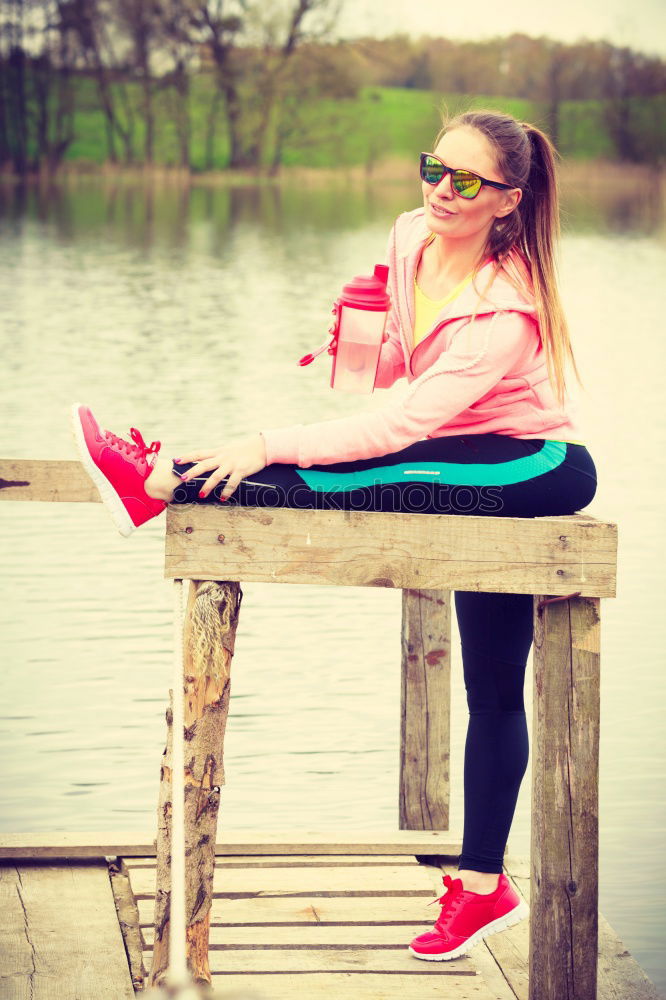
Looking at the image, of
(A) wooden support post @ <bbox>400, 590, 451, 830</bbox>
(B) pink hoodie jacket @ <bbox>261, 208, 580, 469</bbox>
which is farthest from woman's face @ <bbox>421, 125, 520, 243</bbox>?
(A) wooden support post @ <bbox>400, 590, 451, 830</bbox>

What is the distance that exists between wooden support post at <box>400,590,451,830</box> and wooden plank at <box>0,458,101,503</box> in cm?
83

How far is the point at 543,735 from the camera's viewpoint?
106 inches

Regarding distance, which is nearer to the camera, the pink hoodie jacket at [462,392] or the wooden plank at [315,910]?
the pink hoodie jacket at [462,392]

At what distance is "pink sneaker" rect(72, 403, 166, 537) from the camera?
2.56 metres

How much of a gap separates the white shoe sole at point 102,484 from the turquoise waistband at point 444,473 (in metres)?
0.30

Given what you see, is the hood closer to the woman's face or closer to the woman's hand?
the woman's face

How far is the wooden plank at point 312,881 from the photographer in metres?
3.53

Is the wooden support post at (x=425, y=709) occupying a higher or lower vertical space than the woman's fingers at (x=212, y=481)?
lower

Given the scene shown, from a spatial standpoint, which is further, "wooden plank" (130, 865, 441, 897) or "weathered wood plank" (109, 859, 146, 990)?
"wooden plank" (130, 865, 441, 897)

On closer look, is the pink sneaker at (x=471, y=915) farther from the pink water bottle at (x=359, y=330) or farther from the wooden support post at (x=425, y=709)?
the pink water bottle at (x=359, y=330)

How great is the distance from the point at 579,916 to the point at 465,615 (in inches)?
22.7

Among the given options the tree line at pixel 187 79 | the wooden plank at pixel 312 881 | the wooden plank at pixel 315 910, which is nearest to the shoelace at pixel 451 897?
the wooden plank at pixel 315 910

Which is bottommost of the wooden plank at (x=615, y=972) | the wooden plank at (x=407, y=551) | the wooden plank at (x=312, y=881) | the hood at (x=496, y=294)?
the wooden plank at (x=615, y=972)

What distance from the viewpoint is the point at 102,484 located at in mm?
2588
